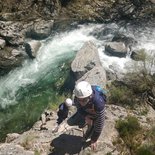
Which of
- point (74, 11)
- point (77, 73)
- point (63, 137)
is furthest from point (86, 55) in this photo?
point (63, 137)

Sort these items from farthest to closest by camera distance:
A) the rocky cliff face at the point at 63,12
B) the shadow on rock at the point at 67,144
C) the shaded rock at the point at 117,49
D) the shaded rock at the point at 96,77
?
the rocky cliff face at the point at 63,12 → the shaded rock at the point at 117,49 → the shaded rock at the point at 96,77 → the shadow on rock at the point at 67,144

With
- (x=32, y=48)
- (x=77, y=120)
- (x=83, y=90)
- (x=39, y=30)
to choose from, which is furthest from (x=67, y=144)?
(x=39, y=30)

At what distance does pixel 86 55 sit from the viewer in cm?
1149

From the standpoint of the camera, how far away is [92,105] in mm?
5188

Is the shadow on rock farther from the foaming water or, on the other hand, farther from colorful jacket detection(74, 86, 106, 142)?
the foaming water

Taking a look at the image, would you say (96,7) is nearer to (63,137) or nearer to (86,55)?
(86,55)

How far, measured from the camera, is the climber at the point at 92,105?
4.97 meters

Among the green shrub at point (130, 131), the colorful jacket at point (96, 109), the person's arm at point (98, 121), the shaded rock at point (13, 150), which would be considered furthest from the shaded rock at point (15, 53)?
the person's arm at point (98, 121)

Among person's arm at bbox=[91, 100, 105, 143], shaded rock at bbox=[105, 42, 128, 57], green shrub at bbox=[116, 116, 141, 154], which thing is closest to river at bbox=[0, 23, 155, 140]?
shaded rock at bbox=[105, 42, 128, 57]

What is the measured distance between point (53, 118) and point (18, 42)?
5.81 m

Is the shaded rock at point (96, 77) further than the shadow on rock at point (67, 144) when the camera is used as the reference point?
Yes

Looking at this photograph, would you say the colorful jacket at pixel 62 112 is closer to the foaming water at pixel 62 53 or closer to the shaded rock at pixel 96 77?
the shaded rock at pixel 96 77

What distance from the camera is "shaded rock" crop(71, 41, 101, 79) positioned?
10.8 metres

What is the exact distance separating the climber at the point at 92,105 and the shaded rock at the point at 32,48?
7.53 meters
